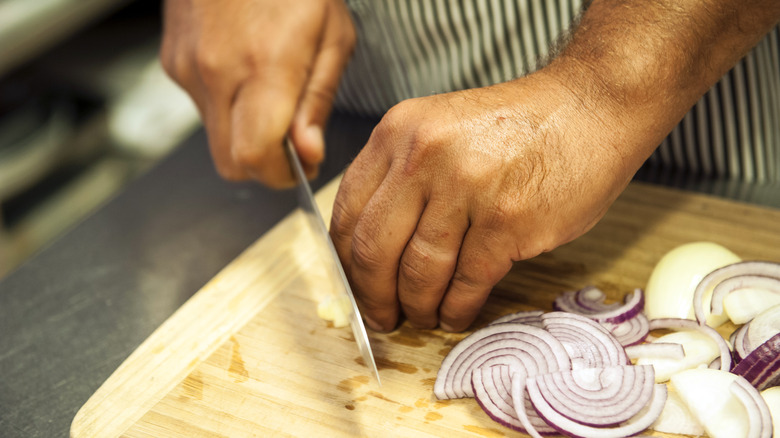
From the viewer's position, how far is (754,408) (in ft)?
2.85

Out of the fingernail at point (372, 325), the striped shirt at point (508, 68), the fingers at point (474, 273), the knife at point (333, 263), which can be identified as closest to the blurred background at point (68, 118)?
the striped shirt at point (508, 68)

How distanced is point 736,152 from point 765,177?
8cm

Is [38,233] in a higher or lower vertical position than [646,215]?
lower

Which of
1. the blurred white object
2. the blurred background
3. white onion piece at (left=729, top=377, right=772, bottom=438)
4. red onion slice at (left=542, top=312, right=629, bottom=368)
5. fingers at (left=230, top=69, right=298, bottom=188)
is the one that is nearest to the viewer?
white onion piece at (left=729, top=377, right=772, bottom=438)

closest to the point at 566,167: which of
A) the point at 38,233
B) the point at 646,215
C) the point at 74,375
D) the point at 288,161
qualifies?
the point at 646,215

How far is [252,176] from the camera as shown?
1.39 metres

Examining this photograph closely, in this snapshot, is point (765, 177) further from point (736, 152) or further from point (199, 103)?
point (199, 103)

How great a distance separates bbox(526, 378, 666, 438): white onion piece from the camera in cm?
88

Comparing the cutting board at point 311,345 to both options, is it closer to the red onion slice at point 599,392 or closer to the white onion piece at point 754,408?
the red onion slice at point 599,392

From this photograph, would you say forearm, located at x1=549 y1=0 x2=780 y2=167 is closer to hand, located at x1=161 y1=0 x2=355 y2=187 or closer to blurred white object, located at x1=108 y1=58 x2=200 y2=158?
hand, located at x1=161 y1=0 x2=355 y2=187

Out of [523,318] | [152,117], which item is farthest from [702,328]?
[152,117]

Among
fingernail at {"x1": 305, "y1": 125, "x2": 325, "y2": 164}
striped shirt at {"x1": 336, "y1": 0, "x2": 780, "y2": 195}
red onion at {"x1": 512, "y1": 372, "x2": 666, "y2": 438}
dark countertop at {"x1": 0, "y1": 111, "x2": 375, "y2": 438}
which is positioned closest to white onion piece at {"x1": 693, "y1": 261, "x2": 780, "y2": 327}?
red onion at {"x1": 512, "y1": 372, "x2": 666, "y2": 438}

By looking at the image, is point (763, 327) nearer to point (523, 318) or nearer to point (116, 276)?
point (523, 318)

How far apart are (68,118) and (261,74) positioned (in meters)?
1.56
